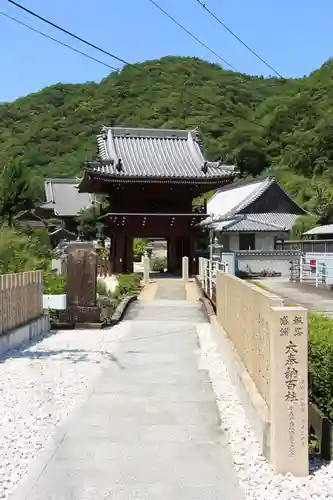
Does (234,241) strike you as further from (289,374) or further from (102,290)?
(289,374)

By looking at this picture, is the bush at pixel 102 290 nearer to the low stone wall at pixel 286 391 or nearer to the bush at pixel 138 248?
the low stone wall at pixel 286 391

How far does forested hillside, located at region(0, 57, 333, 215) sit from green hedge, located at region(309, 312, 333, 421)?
2441 cm

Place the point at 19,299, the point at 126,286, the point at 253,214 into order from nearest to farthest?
the point at 19,299, the point at 126,286, the point at 253,214

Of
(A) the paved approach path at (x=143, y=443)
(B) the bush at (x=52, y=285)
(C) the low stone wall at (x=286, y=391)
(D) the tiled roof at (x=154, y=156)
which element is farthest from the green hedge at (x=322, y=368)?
(D) the tiled roof at (x=154, y=156)

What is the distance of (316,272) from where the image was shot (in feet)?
84.1

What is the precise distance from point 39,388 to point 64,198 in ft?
155

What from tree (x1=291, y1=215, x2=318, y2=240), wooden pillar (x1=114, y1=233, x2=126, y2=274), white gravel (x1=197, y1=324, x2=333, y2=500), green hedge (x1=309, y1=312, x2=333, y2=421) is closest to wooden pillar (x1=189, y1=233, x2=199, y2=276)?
wooden pillar (x1=114, y1=233, x2=126, y2=274)

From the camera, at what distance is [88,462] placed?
438 centimetres

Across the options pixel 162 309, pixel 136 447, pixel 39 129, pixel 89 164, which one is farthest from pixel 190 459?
pixel 39 129

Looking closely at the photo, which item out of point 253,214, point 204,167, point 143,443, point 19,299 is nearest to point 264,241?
point 253,214

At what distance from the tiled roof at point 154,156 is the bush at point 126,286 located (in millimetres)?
6017

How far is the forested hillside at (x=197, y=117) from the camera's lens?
3569 centimetres

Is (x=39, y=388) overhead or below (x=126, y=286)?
below

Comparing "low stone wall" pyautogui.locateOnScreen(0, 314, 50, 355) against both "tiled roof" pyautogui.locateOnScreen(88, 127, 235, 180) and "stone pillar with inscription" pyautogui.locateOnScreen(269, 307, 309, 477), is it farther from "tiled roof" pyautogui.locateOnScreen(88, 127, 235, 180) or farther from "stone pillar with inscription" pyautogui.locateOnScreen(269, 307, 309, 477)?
"tiled roof" pyautogui.locateOnScreen(88, 127, 235, 180)
